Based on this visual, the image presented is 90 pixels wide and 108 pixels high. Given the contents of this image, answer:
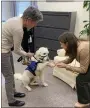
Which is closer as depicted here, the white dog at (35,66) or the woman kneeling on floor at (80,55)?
the woman kneeling on floor at (80,55)

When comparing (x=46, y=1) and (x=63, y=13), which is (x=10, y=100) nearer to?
(x=63, y=13)

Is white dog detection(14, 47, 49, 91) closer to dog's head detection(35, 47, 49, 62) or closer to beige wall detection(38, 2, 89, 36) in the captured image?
dog's head detection(35, 47, 49, 62)

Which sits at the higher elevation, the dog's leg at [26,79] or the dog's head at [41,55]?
the dog's head at [41,55]

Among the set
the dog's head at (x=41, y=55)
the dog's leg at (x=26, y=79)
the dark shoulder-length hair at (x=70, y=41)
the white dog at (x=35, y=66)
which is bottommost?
the dog's leg at (x=26, y=79)

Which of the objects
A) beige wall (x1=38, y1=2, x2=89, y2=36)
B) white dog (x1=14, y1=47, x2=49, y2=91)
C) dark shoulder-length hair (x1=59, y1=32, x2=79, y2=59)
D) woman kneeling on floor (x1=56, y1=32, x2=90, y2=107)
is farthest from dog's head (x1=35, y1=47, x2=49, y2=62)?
beige wall (x1=38, y1=2, x2=89, y2=36)

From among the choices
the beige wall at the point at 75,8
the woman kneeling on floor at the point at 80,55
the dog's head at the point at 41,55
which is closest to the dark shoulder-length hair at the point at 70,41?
the woman kneeling on floor at the point at 80,55

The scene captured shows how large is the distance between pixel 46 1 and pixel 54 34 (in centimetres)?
99

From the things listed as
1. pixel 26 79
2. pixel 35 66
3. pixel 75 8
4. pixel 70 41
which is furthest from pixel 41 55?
pixel 75 8

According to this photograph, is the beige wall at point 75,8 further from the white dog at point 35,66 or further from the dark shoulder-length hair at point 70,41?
the dark shoulder-length hair at point 70,41

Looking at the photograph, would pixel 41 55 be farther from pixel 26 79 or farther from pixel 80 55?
pixel 80 55

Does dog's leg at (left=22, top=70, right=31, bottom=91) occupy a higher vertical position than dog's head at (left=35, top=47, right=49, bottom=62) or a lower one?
lower

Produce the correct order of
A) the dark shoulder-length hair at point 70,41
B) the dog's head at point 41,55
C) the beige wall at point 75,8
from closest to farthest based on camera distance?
the dark shoulder-length hair at point 70,41 → the dog's head at point 41,55 → the beige wall at point 75,8

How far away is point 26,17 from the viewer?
7.07 ft

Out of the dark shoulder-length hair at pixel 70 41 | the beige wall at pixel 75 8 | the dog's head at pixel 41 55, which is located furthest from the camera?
the beige wall at pixel 75 8
